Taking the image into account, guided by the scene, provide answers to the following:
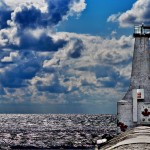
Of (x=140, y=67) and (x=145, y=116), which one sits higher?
(x=140, y=67)

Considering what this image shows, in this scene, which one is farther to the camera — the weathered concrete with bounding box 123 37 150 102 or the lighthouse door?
the weathered concrete with bounding box 123 37 150 102

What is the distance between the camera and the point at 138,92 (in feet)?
142

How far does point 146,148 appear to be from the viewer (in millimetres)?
20562

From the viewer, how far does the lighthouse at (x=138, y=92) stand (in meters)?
42.6

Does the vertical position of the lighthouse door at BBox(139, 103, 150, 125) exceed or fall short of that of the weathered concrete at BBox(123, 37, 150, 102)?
it falls short

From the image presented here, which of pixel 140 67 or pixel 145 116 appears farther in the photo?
pixel 140 67

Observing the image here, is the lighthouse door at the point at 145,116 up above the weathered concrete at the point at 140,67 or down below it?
below

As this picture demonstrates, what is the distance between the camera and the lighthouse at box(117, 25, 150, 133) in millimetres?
42594

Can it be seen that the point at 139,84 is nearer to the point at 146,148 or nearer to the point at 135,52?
the point at 135,52

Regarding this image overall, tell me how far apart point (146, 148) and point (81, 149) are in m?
45.6

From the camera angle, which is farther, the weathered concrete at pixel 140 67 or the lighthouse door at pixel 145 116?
Answer: the weathered concrete at pixel 140 67

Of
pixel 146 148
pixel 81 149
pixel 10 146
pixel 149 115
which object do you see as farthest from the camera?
pixel 10 146

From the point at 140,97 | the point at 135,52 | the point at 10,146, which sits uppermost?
the point at 135,52

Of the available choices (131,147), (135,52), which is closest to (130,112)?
(135,52)
